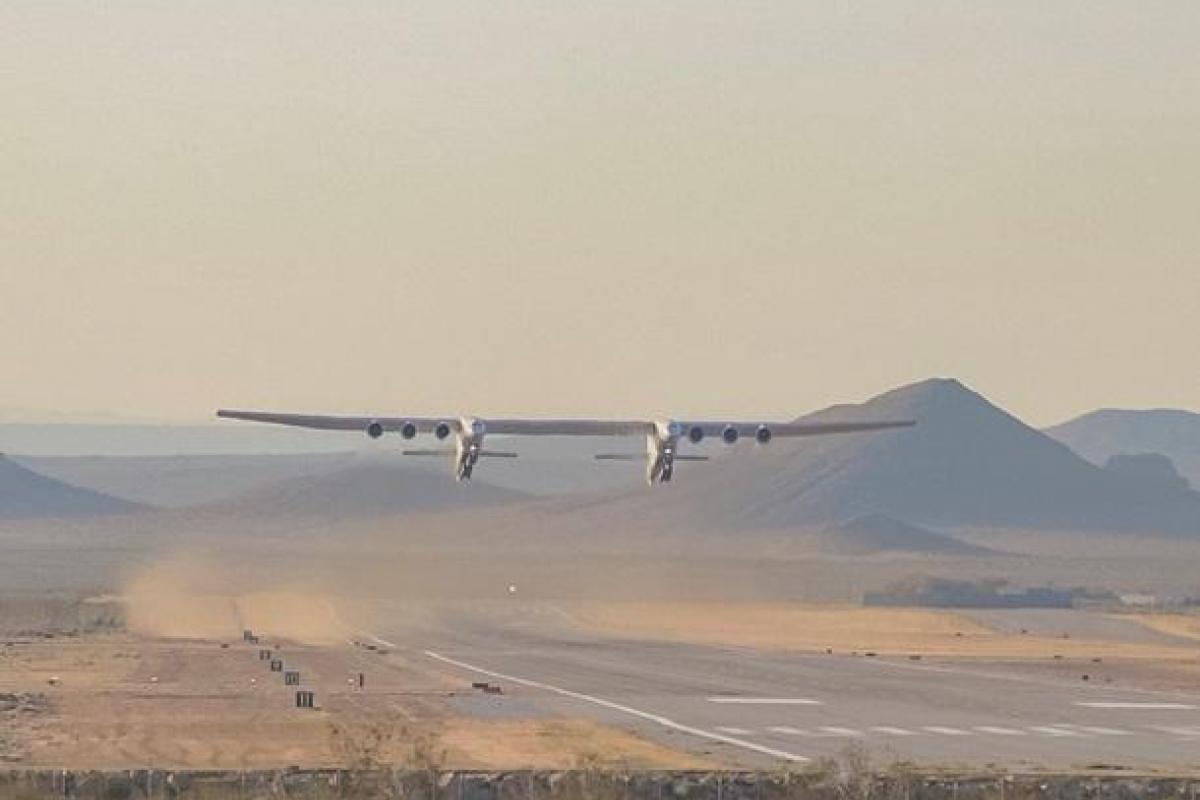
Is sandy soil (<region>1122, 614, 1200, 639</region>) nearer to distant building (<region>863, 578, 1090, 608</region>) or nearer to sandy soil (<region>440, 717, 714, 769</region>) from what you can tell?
distant building (<region>863, 578, 1090, 608</region>)

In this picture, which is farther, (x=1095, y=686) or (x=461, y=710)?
(x=1095, y=686)

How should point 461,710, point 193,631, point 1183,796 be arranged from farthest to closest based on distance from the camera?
point 193,631 < point 461,710 < point 1183,796

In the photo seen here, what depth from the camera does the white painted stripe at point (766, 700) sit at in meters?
79.2

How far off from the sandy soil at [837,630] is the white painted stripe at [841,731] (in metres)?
44.3

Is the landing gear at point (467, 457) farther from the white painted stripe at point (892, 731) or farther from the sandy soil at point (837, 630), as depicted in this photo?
the white painted stripe at point (892, 731)

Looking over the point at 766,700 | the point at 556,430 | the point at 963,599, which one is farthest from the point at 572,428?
the point at 963,599

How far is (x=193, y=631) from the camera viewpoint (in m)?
135

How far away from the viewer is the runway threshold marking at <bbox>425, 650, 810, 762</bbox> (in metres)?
61.1

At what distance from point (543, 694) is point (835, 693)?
26.6 ft

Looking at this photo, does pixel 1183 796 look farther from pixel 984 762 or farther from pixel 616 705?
pixel 616 705

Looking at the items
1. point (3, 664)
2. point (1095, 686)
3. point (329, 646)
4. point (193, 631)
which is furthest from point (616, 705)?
point (193, 631)

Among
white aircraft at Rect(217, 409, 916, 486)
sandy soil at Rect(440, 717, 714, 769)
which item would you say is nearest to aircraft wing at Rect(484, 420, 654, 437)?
white aircraft at Rect(217, 409, 916, 486)

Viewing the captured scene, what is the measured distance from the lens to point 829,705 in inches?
3091

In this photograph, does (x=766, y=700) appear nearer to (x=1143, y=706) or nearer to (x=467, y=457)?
(x=1143, y=706)
